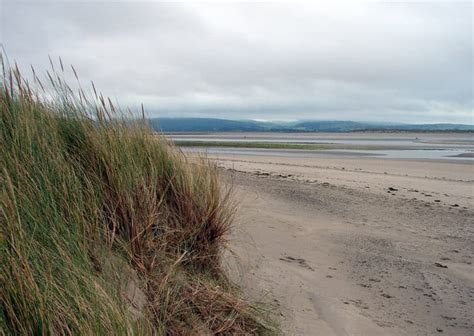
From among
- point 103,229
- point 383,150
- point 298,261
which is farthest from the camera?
point 383,150

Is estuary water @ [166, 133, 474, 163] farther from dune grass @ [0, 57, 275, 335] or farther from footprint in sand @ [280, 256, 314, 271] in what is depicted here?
footprint in sand @ [280, 256, 314, 271]

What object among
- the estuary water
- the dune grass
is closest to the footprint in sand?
the dune grass

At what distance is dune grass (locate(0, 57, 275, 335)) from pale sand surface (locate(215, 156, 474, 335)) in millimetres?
905

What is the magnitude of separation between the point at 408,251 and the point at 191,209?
12.9 feet

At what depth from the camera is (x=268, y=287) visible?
415cm

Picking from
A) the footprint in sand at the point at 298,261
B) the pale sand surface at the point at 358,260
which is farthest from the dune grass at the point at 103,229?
the footprint in sand at the point at 298,261

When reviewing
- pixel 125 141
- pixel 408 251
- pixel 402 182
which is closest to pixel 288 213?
pixel 408 251

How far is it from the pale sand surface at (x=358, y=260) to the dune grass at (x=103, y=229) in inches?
35.6

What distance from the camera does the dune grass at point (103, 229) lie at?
1772mm

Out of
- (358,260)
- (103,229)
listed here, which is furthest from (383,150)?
(103,229)

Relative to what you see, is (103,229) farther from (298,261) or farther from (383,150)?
(383,150)

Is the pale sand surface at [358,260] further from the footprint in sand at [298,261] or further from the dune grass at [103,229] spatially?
the dune grass at [103,229]

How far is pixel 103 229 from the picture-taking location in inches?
109

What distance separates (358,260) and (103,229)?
3867 mm
